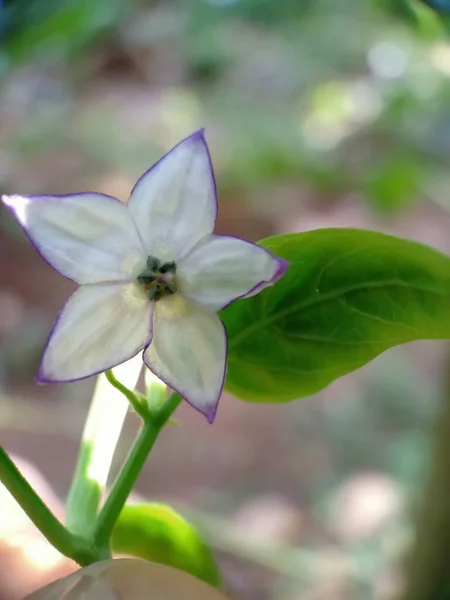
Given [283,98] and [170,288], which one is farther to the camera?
[283,98]

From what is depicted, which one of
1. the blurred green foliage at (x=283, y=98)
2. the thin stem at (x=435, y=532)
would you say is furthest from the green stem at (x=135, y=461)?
the blurred green foliage at (x=283, y=98)

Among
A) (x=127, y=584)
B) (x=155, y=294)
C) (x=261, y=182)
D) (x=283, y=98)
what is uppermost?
(x=283, y=98)

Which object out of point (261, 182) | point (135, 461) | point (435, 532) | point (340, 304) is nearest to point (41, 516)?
point (135, 461)

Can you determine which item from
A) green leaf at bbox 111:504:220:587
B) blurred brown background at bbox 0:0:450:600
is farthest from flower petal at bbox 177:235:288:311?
blurred brown background at bbox 0:0:450:600

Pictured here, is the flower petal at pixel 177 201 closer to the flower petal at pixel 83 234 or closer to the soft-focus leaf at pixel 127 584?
the flower petal at pixel 83 234

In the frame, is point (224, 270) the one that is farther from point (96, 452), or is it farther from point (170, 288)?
point (96, 452)
